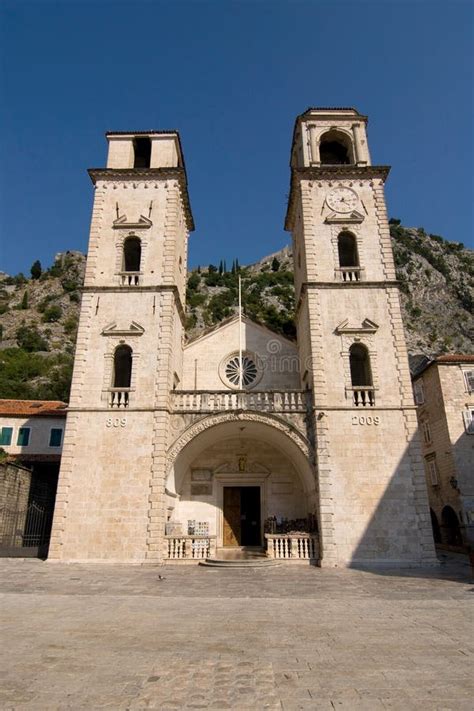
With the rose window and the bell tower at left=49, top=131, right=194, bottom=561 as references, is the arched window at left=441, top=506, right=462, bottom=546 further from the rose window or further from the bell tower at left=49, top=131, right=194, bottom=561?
the bell tower at left=49, top=131, right=194, bottom=561

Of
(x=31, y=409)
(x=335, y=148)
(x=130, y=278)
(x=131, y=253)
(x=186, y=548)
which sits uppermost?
(x=335, y=148)

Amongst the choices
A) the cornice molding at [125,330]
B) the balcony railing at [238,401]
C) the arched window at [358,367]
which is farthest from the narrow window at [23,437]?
the arched window at [358,367]

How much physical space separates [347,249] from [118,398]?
12.6 meters

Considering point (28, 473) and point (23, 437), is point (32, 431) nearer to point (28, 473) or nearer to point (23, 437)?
point (23, 437)

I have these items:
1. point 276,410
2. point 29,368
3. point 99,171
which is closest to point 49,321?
point 29,368

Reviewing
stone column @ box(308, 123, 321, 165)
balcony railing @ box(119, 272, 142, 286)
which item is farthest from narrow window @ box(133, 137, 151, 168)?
stone column @ box(308, 123, 321, 165)

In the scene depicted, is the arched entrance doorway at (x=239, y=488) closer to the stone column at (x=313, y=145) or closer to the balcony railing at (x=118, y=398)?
the balcony railing at (x=118, y=398)

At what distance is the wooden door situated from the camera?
1802 cm

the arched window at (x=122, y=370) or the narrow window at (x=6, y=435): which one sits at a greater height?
the arched window at (x=122, y=370)

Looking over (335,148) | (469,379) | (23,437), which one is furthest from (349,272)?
(23,437)

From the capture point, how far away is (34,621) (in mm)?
7000

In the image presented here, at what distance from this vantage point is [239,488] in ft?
61.3

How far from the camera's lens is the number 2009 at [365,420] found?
51.6 feet

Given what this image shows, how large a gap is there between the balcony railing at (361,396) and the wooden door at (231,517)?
6573 mm
